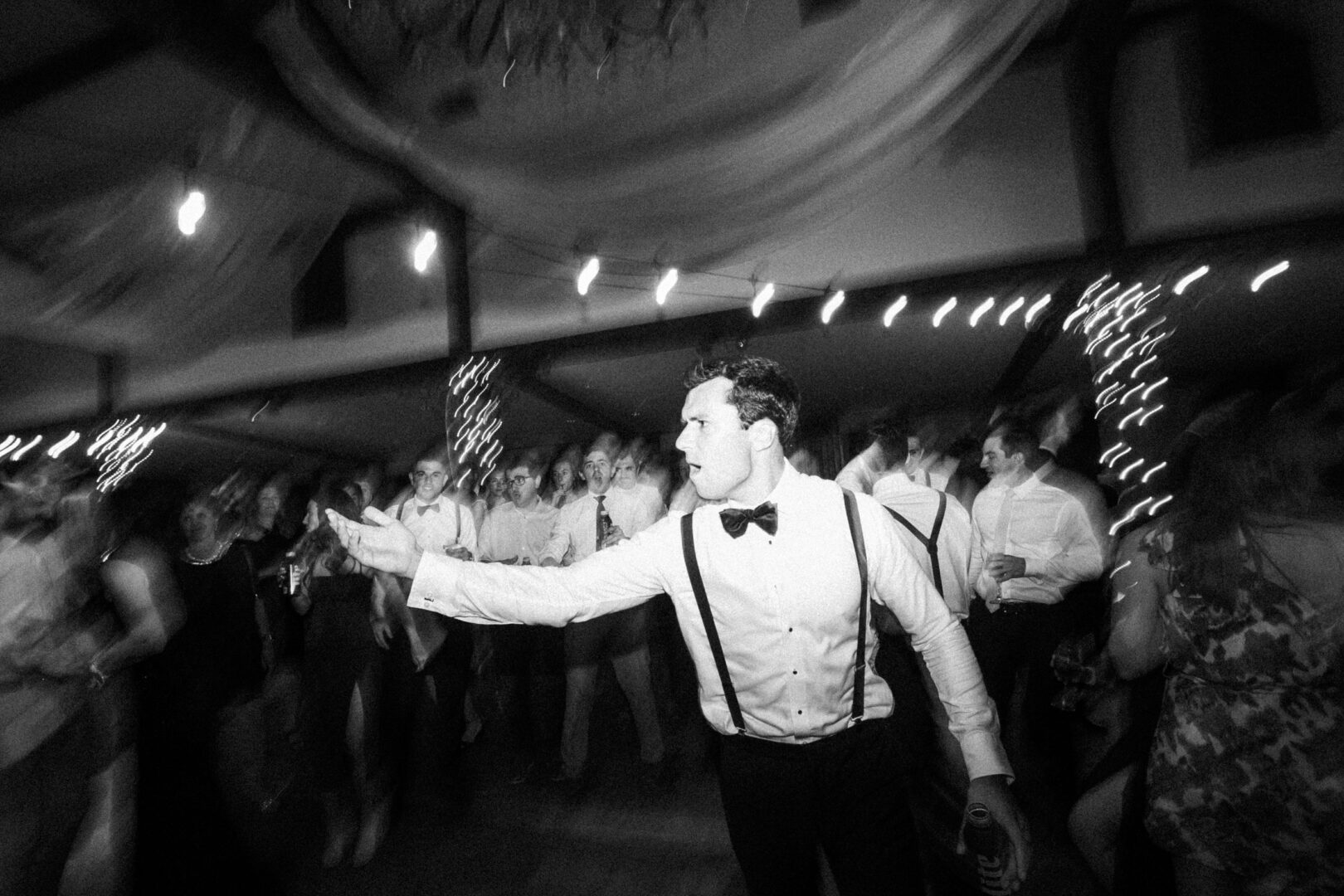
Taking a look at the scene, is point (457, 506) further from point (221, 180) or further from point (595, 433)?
point (221, 180)

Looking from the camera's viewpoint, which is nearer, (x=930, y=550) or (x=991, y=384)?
(x=930, y=550)

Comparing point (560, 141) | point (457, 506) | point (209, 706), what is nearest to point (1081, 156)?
point (560, 141)

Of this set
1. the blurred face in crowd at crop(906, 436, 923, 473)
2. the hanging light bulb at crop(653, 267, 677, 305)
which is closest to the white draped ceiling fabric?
the hanging light bulb at crop(653, 267, 677, 305)

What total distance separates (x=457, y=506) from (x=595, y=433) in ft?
2.71

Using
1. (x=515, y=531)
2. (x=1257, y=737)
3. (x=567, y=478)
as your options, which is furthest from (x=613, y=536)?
(x=1257, y=737)

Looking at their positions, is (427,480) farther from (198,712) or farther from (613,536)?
(198,712)

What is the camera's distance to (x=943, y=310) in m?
3.15

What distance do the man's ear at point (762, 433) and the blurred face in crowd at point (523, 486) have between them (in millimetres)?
2399

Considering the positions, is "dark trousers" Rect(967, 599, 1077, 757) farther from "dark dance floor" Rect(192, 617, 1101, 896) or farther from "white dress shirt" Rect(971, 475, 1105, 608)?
"dark dance floor" Rect(192, 617, 1101, 896)

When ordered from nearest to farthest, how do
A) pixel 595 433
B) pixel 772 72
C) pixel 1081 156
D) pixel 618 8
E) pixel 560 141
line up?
pixel 618 8 < pixel 772 72 < pixel 560 141 < pixel 1081 156 < pixel 595 433

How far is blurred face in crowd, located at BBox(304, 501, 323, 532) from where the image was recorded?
2.98 meters

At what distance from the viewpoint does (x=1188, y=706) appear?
125 centimetres

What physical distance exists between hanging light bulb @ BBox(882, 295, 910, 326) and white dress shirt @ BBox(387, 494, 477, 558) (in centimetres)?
234

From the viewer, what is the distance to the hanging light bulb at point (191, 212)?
2.82 meters
